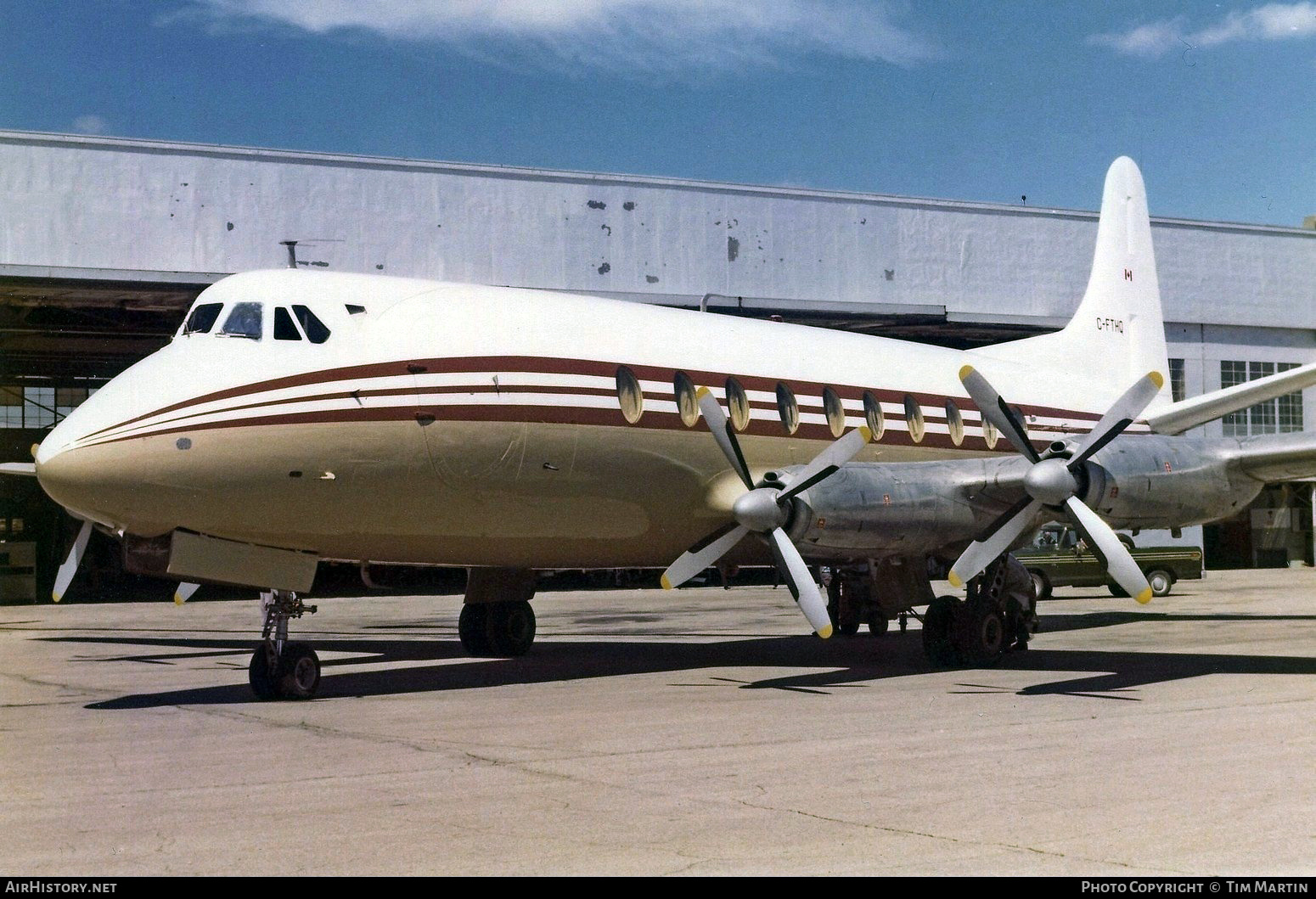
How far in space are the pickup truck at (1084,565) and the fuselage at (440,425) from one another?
20.1 meters

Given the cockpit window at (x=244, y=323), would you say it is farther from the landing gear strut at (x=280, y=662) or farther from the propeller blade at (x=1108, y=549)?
the propeller blade at (x=1108, y=549)

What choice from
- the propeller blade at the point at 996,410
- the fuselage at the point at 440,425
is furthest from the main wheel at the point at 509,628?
the propeller blade at the point at 996,410

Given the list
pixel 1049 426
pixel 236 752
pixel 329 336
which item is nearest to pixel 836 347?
pixel 1049 426

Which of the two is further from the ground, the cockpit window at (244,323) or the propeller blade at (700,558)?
the cockpit window at (244,323)

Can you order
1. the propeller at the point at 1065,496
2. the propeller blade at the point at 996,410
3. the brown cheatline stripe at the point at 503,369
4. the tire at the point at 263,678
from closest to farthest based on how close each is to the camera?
the brown cheatline stripe at the point at 503,369, the tire at the point at 263,678, the propeller at the point at 1065,496, the propeller blade at the point at 996,410

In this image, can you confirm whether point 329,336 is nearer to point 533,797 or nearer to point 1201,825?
point 533,797

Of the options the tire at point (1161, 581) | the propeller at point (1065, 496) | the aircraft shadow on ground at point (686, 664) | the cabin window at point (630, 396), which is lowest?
the aircraft shadow on ground at point (686, 664)

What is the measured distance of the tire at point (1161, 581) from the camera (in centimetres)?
3822

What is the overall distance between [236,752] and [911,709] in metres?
6.79

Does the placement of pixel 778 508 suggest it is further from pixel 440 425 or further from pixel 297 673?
pixel 297 673

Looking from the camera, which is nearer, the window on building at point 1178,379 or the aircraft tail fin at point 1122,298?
the aircraft tail fin at point 1122,298

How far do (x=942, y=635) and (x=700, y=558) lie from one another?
402cm

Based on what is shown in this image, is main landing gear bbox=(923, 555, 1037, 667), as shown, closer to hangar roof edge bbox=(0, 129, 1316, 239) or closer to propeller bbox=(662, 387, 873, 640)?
propeller bbox=(662, 387, 873, 640)

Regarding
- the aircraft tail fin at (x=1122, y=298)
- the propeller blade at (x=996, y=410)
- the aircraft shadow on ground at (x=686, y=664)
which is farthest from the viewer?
the aircraft tail fin at (x=1122, y=298)
